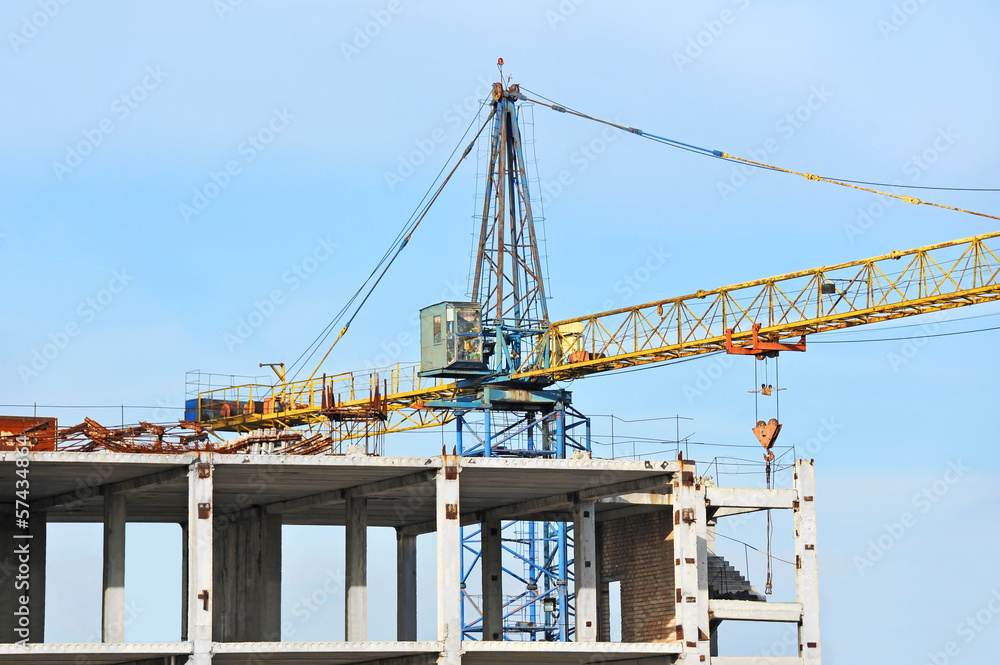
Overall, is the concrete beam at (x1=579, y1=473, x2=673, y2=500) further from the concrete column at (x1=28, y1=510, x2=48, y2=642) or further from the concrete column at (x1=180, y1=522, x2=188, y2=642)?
the concrete column at (x1=28, y1=510, x2=48, y2=642)

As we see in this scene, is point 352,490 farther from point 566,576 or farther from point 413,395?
point 413,395

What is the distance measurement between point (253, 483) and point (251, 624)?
27.3ft

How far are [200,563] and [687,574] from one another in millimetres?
14816

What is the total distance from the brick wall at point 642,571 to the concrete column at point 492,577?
Result: 376cm

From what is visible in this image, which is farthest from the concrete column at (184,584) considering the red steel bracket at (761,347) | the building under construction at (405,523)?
the red steel bracket at (761,347)

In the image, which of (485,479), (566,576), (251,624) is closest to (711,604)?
(485,479)

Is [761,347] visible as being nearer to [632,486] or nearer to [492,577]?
[492,577]

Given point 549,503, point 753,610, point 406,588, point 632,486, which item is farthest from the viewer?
point 406,588

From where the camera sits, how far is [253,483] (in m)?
49.2

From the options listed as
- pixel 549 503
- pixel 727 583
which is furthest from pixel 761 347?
pixel 549 503

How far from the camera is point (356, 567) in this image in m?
51.7

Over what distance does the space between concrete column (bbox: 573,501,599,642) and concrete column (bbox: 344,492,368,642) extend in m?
6.81

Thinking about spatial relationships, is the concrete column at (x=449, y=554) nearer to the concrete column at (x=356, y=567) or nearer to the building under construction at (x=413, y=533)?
the building under construction at (x=413, y=533)

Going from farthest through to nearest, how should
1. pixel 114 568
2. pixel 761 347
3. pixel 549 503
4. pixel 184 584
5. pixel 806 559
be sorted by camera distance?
pixel 761 347
pixel 184 584
pixel 549 503
pixel 806 559
pixel 114 568
